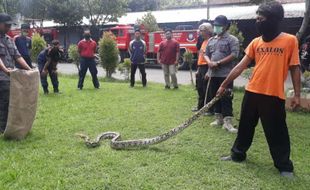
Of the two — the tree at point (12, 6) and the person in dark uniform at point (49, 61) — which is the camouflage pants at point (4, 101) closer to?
the person in dark uniform at point (49, 61)

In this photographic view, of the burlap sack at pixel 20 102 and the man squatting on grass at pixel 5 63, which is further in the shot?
the man squatting on grass at pixel 5 63

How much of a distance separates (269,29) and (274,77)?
52 centimetres

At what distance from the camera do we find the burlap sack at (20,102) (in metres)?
5.38

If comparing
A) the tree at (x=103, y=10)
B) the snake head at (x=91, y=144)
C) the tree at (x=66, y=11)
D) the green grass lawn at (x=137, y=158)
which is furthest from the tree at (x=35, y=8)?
the snake head at (x=91, y=144)

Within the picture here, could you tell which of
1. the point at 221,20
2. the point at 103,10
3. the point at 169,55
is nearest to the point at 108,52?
the point at 169,55

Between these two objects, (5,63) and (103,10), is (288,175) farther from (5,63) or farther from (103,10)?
(103,10)

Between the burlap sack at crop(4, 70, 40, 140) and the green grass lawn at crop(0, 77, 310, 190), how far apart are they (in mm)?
167

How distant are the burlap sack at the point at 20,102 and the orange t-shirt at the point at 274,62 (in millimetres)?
3120

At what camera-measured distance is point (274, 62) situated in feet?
13.4

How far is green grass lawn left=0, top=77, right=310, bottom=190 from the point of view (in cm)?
401

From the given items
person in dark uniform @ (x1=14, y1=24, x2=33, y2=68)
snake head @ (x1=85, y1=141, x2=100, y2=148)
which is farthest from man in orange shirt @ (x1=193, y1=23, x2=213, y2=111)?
person in dark uniform @ (x1=14, y1=24, x2=33, y2=68)

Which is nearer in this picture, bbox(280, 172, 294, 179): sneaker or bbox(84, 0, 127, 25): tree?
bbox(280, 172, 294, 179): sneaker

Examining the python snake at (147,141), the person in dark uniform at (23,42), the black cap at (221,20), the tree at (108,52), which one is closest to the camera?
the python snake at (147,141)

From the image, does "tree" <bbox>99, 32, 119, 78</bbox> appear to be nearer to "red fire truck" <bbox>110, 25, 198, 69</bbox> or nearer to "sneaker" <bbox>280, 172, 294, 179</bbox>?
"red fire truck" <bbox>110, 25, 198, 69</bbox>
